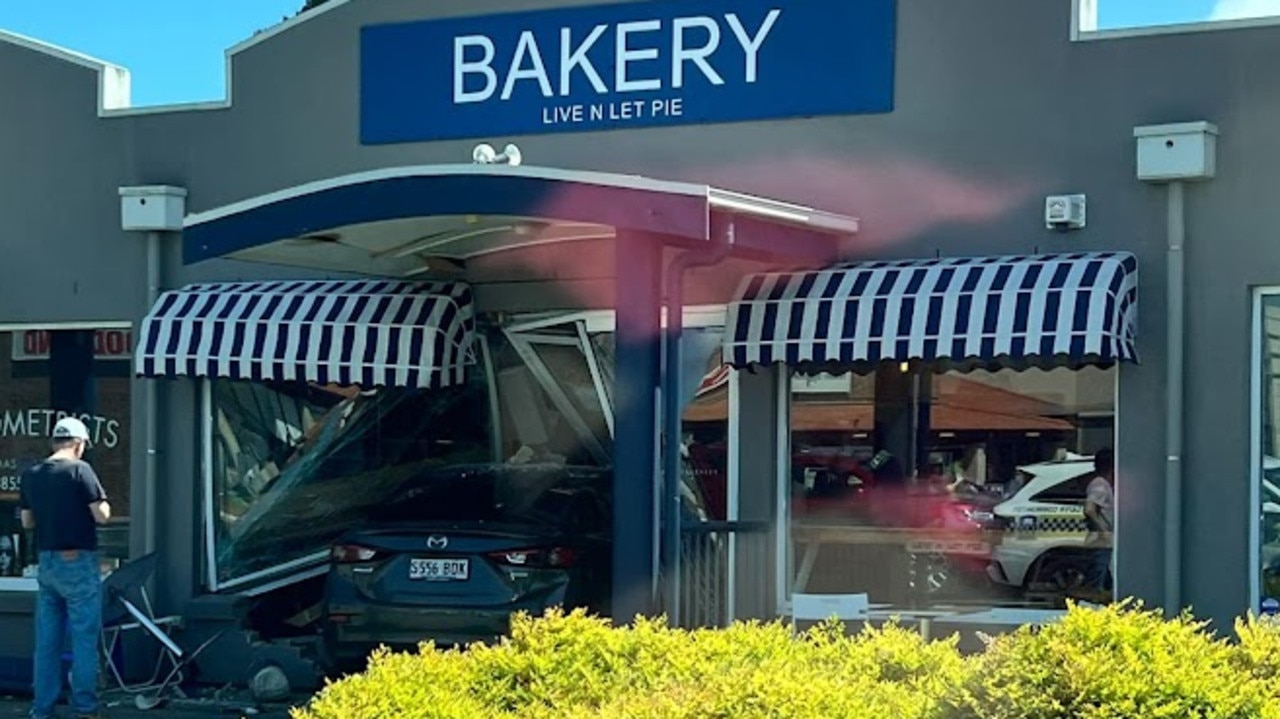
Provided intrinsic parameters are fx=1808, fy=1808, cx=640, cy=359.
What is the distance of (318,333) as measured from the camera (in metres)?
11.8

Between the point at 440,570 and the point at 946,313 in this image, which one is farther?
the point at 440,570

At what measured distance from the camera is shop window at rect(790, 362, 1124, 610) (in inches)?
406

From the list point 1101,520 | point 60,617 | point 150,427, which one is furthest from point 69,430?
point 1101,520

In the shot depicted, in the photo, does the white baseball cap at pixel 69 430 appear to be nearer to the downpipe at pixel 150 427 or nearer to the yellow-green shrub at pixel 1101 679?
the downpipe at pixel 150 427

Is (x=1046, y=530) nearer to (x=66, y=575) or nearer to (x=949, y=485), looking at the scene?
(x=949, y=485)

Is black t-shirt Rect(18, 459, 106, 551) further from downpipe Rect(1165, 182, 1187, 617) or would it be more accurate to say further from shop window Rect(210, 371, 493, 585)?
downpipe Rect(1165, 182, 1187, 617)

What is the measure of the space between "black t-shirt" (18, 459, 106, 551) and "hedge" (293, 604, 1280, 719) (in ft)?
17.0

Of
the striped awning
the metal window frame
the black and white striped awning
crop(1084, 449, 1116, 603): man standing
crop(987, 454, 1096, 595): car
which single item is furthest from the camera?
the striped awning

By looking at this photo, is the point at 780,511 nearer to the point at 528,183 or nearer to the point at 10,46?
the point at 528,183

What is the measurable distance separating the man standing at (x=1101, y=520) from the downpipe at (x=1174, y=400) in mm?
373

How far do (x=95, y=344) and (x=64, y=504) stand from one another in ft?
9.59

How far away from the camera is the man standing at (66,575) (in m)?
10.6

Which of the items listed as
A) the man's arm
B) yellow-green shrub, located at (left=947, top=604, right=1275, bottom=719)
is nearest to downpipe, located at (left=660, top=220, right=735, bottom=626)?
the man's arm

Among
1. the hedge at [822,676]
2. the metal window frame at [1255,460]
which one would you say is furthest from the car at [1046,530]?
the hedge at [822,676]
